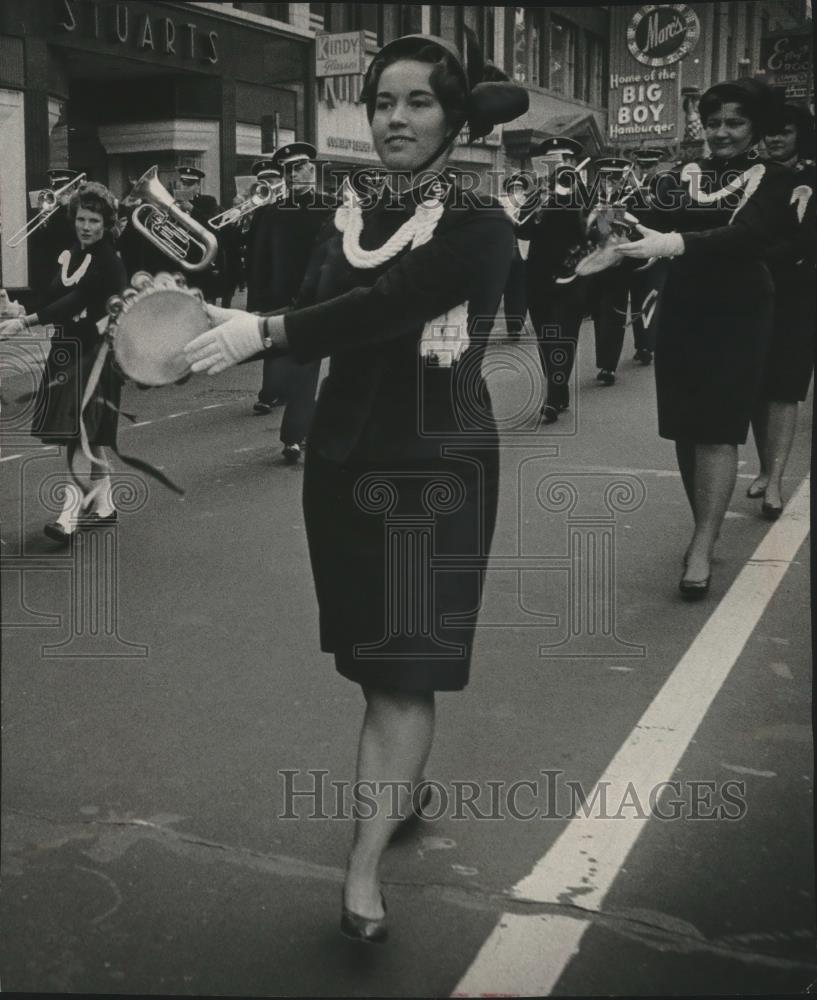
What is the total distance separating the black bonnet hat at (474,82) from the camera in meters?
2.39

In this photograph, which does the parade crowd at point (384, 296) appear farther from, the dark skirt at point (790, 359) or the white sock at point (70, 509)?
the dark skirt at point (790, 359)

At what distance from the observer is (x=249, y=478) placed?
238 inches

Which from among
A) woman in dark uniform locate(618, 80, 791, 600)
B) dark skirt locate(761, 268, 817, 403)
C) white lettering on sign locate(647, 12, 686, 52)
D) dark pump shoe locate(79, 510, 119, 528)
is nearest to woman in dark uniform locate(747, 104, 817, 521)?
dark skirt locate(761, 268, 817, 403)

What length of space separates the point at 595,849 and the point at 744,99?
1447mm

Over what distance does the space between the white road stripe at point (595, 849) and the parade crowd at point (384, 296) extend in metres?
0.23

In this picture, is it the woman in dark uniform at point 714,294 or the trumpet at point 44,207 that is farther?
the woman in dark uniform at point 714,294

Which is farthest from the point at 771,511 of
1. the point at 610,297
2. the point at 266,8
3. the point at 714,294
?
the point at 266,8

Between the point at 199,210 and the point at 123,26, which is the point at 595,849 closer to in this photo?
the point at 199,210

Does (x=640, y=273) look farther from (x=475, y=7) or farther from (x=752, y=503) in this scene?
(x=752, y=503)

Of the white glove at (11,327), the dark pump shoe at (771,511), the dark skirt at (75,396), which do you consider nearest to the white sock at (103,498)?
the dark skirt at (75,396)

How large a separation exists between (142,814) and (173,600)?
1306 mm

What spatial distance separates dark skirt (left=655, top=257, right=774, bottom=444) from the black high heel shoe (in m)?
2.05

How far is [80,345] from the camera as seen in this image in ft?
8.02

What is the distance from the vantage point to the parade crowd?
2377 mm
